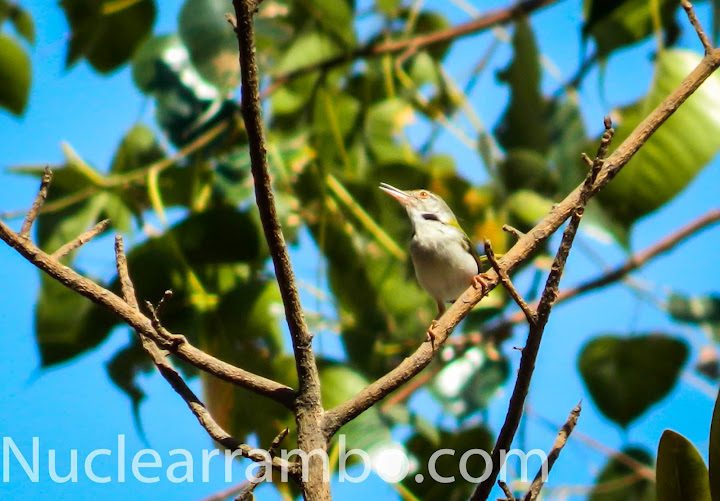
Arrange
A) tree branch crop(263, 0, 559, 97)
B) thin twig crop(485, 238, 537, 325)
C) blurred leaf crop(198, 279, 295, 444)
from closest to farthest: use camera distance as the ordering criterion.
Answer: thin twig crop(485, 238, 537, 325), blurred leaf crop(198, 279, 295, 444), tree branch crop(263, 0, 559, 97)

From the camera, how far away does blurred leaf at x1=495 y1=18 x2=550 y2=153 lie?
14.3 feet

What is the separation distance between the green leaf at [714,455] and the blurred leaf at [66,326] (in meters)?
2.53

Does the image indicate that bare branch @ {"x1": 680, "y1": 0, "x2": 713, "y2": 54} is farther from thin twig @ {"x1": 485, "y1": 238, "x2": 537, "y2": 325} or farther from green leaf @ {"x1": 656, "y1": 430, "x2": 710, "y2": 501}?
green leaf @ {"x1": 656, "y1": 430, "x2": 710, "y2": 501}

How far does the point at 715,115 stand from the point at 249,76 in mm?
2522

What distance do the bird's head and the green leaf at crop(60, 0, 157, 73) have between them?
1.56m

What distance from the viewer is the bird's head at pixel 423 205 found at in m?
3.98

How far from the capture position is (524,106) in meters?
4.37

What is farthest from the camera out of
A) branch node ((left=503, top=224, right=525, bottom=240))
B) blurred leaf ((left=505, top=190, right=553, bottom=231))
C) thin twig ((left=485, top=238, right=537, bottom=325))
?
blurred leaf ((left=505, top=190, right=553, bottom=231))

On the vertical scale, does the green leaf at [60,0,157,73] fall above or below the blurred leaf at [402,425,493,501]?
above

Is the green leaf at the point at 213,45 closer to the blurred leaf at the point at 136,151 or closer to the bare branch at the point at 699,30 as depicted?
the blurred leaf at the point at 136,151

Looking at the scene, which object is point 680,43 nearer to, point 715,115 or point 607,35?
point 607,35

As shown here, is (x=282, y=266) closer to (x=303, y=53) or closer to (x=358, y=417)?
(x=358, y=417)

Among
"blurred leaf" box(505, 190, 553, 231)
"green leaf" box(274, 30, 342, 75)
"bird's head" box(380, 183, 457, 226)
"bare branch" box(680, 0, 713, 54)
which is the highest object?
"green leaf" box(274, 30, 342, 75)

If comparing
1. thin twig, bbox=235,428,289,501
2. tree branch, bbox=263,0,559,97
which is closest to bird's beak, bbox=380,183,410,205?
tree branch, bbox=263,0,559,97
